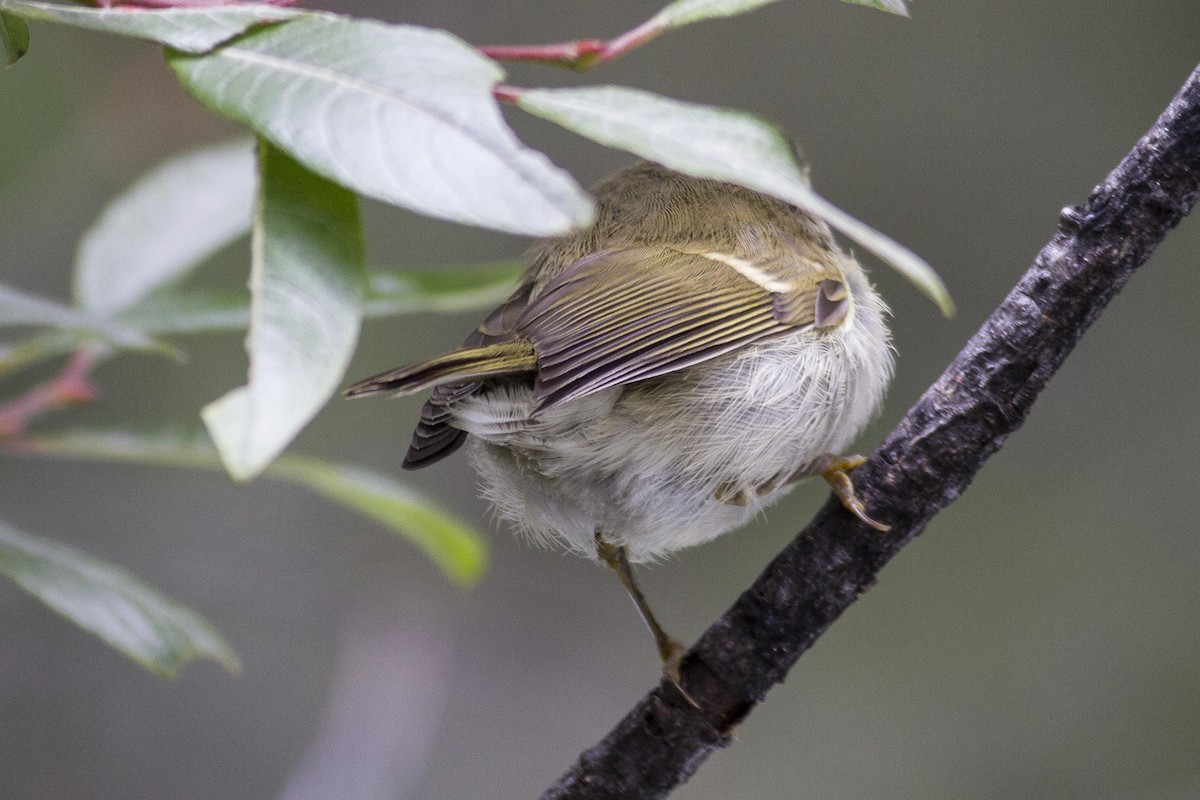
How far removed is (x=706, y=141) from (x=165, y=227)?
1333 mm

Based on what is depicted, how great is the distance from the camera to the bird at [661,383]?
1.71 meters

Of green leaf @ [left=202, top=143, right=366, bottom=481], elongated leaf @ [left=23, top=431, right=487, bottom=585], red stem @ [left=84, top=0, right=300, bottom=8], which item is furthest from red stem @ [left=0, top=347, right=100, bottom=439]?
green leaf @ [left=202, top=143, right=366, bottom=481]

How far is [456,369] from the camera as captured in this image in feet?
5.42

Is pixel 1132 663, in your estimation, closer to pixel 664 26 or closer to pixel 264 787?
pixel 264 787

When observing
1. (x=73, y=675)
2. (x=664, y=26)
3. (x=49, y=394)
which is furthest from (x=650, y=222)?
(x=73, y=675)

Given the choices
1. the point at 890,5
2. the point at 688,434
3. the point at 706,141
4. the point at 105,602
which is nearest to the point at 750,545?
the point at 688,434

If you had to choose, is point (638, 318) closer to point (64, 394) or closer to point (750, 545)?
point (64, 394)

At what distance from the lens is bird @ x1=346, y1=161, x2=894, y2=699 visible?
1714 millimetres

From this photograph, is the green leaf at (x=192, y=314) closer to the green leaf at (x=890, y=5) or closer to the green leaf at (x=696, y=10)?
the green leaf at (x=696, y=10)

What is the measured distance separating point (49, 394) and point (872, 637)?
3.38 metres

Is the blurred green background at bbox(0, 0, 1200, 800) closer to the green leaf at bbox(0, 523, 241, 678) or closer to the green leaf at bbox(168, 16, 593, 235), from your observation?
the green leaf at bbox(0, 523, 241, 678)

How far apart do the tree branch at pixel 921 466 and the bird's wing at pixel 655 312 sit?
1.13 ft

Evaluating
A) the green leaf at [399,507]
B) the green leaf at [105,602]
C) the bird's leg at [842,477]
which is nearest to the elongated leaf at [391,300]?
the green leaf at [399,507]

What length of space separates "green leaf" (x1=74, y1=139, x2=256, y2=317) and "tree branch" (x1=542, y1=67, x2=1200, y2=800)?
108 centimetres
